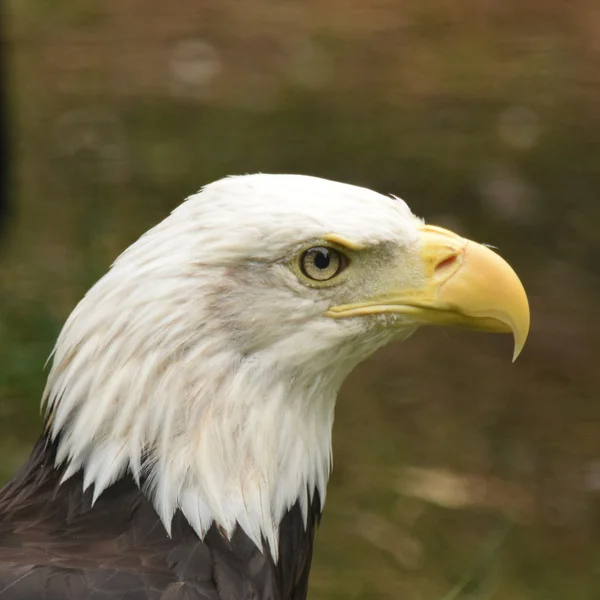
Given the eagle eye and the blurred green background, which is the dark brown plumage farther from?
the blurred green background

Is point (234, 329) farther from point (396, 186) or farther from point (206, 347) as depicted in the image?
point (396, 186)

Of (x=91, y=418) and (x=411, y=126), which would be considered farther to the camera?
(x=411, y=126)

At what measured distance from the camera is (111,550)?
8.95 feet

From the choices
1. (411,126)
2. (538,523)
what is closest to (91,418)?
(538,523)

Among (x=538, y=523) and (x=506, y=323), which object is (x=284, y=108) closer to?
(x=538, y=523)

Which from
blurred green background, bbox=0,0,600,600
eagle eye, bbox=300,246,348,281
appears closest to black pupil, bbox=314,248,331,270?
eagle eye, bbox=300,246,348,281

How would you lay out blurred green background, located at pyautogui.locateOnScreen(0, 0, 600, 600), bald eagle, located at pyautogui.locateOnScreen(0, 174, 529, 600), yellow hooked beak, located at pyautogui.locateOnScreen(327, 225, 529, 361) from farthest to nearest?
blurred green background, located at pyautogui.locateOnScreen(0, 0, 600, 600)
yellow hooked beak, located at pyautogui.locateOnScreen(327, 225, 529, 361)
bald eagle, located at pyautogui.locateOnScreen(0, 174, 529, 600)

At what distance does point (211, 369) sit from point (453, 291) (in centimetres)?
58

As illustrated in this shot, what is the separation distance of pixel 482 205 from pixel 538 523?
2318mm

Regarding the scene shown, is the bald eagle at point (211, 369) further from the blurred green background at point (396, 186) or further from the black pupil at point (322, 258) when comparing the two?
the blurred green background at point (396, 186)

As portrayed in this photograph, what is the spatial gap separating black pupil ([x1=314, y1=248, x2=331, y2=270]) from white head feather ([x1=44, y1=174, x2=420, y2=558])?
0.14 ft

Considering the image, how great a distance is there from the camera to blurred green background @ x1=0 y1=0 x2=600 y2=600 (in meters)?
5.13

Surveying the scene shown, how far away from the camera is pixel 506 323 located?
9.81 ft

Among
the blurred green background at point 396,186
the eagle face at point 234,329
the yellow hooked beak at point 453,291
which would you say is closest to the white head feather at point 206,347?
the eagle face at point 234,329
